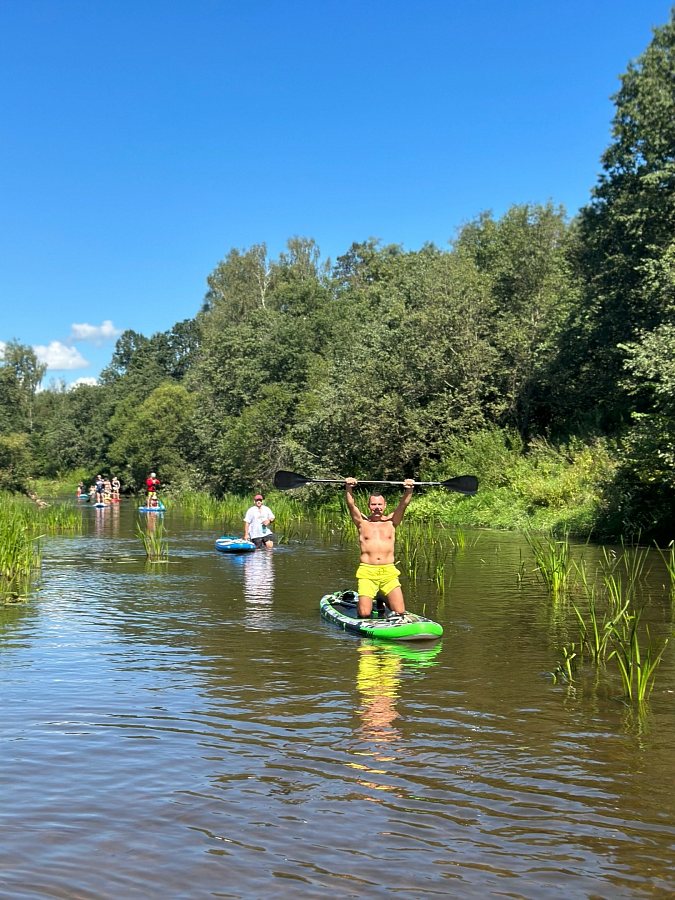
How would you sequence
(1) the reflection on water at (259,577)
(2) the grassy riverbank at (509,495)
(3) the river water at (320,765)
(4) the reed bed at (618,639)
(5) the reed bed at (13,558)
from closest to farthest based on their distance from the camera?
(3) the river water at (320,765)
(4) the reed bed at (618,639)
(5) the reed bed at (13,558)
(1) the reflection on water at (259,577)
(2) the grassy riverbank at (509,495)

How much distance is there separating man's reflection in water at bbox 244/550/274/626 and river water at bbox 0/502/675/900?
774mm

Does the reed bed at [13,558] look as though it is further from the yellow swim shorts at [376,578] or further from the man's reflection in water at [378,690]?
the man's reflection in water at [378,690]

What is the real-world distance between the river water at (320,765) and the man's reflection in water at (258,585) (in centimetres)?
77

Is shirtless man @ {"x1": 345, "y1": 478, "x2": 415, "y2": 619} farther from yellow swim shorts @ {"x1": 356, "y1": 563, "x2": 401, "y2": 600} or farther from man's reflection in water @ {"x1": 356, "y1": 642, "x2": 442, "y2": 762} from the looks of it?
man's reflection in water @ {"x1": 356, "y1": 642, "x2": 442, "y2": 762}

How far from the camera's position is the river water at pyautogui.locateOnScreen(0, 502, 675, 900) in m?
4.31

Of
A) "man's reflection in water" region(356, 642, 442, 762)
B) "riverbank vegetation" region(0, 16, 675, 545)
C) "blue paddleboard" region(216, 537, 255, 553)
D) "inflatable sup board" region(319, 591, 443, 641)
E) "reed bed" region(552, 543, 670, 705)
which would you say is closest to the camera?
"man's reflection in water" region(356, 642, 442, 762)

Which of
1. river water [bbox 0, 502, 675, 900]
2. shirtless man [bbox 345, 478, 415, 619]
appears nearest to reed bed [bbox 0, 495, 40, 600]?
river water [bbox 0, 502, 675, 900]

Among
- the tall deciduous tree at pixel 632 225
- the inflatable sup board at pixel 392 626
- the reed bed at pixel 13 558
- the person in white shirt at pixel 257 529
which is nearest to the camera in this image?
the inflatable sup board at pixel 392 626

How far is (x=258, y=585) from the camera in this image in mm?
15016

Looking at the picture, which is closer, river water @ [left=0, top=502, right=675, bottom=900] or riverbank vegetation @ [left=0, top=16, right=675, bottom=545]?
river water @ [left=0, top=502, right=675, bottom=900]

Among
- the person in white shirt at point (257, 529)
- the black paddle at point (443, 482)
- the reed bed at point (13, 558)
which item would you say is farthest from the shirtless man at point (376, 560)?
the person in white shirt at point (257, 529)

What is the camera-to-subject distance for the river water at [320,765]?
431 cm

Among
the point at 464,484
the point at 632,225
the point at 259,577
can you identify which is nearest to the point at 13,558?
the point at 259,577

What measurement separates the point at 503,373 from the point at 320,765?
93.9 feet
